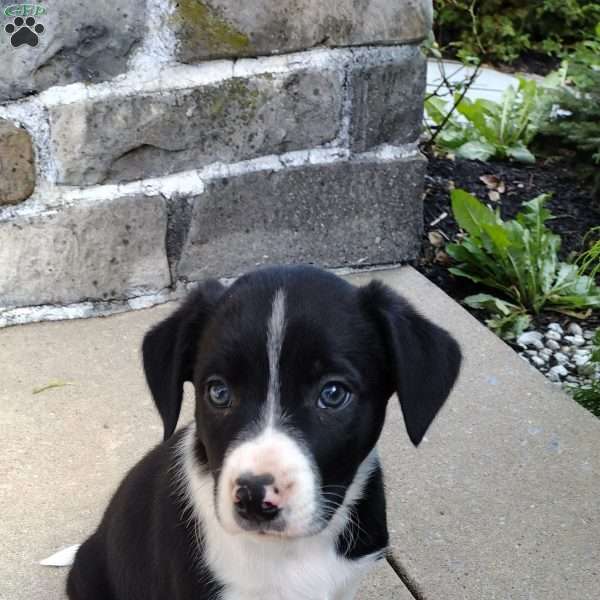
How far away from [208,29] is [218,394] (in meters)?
2.10

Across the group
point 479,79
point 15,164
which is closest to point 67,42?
point 15,164

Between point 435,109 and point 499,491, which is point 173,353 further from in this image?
point 435,109

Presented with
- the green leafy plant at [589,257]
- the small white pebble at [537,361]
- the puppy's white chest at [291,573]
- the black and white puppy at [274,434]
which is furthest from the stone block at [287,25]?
the puppy's white chest at [291,573]

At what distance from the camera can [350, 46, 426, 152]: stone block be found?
429cm

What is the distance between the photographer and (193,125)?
4.02 m

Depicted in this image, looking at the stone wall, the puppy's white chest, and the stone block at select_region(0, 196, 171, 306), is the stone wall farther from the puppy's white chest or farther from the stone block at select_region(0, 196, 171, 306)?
the puppy's white chest

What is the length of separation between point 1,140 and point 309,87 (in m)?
1.31

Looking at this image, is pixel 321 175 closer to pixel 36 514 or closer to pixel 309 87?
pixel 309 87

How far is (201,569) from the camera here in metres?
2.37

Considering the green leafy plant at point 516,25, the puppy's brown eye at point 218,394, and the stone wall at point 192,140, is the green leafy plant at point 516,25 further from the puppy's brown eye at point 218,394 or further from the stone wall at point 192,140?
the puppy's brown eye at point 218,394

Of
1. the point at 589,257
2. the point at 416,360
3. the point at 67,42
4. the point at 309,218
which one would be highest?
the point at 67,42

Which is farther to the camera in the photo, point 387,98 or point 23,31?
point 387,98

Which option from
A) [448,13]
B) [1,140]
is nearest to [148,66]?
[1,140]

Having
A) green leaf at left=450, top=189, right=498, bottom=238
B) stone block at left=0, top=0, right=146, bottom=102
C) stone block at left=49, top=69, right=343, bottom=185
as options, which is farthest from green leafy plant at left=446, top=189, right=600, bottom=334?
stone block at left=0, top=0, right=146, bottom=102
